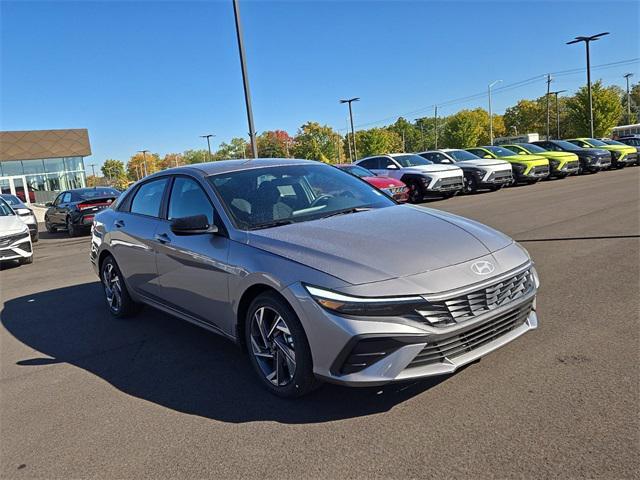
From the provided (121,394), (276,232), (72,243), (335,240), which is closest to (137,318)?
(121,394)

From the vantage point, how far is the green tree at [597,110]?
48594mm

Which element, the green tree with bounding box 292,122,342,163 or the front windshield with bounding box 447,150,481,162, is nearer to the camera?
the front windshield with bounding box 447,150,481,162

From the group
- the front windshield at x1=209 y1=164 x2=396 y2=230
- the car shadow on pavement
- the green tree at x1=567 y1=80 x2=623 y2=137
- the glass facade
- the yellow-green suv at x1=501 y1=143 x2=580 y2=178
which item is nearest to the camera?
the car shadow on pavement

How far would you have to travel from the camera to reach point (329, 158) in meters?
102

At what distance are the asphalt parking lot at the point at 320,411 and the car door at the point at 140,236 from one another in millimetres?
527

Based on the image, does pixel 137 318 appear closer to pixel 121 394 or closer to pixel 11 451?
pixel 121 394

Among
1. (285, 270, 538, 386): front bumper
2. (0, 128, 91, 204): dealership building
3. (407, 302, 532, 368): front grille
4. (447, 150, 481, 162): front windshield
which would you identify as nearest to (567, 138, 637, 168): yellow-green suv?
(447, 150, 481, 162): front windshield

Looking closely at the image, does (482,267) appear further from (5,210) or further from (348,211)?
(5,210)

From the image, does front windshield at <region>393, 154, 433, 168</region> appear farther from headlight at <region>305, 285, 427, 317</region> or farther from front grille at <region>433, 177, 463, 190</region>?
headlight at <region>305, 285, 427, 317</region>

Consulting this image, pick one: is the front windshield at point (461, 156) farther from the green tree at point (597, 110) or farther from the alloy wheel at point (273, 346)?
the green tree at point (597, 110)

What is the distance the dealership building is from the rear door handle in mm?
43620

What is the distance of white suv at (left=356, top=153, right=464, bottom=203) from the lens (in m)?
16.7

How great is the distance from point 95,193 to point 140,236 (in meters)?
13.4

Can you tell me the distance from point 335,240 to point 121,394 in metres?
1.95
